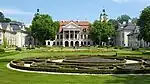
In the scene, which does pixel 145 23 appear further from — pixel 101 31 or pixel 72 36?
pixel 72 36

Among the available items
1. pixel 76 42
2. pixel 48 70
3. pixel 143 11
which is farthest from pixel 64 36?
pixel 48 70

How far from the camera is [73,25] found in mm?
135125

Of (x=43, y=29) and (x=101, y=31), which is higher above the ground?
(x=43, y=29)

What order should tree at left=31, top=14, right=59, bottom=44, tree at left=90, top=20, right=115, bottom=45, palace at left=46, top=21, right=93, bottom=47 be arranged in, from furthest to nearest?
palace at left=46, top=21, right=93, bottom=47 → tree at left=90, top=20, right=115, bottom=45 → tree at left=31, top=14, right=59, bottom=44

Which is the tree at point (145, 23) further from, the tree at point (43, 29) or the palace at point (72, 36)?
the palace at point (72, 36)

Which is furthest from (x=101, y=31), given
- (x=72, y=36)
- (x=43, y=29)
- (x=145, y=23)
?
(x=145, y=23)

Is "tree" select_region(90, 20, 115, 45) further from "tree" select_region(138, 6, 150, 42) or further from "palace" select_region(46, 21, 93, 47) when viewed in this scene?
"tree" select_region(138, 6, 150, 42)

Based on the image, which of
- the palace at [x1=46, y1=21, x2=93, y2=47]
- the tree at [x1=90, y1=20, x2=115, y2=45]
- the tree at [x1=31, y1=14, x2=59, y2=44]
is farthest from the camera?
the palace at [x1=46, y1=21, x2=93, y2=47]

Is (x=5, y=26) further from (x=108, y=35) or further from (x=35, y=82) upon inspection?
(x=35, y=82)

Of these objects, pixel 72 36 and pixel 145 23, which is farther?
pixel 72 36

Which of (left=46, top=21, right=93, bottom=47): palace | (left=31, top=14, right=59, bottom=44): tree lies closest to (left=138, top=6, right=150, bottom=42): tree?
(left=31, top=14, right=59, bottom=44): tree

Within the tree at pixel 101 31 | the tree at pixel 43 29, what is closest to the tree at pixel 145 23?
the tree at pixel 101 31

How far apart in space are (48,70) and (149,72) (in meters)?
7.85

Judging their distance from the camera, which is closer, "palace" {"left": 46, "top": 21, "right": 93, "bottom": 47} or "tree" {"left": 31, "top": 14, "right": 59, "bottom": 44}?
"tree" {"left": 31, "top": 14, "right": 59, "bottom": 44}
